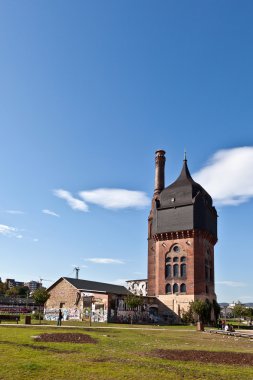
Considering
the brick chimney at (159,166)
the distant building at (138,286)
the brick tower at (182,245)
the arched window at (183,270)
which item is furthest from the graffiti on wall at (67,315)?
the brick chimney at (159,166)

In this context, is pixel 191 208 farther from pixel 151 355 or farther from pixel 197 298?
pixel 151 355

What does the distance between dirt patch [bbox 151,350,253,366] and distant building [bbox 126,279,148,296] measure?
5786cm

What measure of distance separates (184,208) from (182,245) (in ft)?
19.9

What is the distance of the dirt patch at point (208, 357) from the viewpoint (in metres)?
15.8

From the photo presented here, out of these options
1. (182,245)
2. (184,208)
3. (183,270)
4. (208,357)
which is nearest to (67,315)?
(183,270)

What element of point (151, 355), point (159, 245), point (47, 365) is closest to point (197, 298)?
point (159, 245)

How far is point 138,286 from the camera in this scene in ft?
251

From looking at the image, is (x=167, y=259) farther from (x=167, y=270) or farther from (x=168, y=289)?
(x=168, y=289)

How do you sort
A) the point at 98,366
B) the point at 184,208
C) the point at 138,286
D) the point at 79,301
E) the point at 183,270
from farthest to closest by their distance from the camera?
1. the point at 138,286
2. the point at 184,208
3. the point at 183,270
4. the point at 79,301
5. the point at 98,366

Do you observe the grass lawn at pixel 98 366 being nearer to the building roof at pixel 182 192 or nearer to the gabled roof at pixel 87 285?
the gabled roof at pixel 87 285

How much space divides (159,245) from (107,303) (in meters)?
18.6

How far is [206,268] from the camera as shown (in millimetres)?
66562

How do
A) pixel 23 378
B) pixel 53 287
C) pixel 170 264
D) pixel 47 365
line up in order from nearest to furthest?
pixel 23 378 < pixel 47 365 < pixel 53 287 < pixel 170 264

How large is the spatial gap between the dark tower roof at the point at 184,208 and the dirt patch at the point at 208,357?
46288 millimetres
